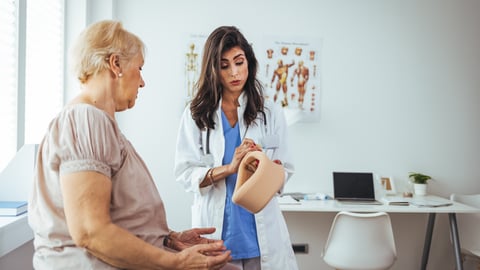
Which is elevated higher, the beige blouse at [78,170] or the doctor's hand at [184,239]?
the beige blouse at [78,170]

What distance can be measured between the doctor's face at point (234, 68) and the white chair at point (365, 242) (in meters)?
1.05

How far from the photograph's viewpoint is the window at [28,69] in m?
1.79

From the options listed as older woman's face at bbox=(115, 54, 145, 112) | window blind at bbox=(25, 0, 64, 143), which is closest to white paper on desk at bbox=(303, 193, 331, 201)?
window blind at bbox=(25, 0, 64, 143)

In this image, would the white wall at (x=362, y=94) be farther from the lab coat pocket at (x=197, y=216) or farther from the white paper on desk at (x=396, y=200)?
the lab coat pocket at (x=197, y=216)

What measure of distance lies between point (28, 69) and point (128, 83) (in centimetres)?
150

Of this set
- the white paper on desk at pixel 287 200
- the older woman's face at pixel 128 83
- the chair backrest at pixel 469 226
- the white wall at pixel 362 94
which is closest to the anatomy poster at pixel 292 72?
the white wall at pixel 362 94

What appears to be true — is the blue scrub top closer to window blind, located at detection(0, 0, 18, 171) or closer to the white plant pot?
window blind, located at detection(0, 0, 18, 171)

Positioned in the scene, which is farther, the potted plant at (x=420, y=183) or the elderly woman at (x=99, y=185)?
the potted plant at (x=420, y=183)

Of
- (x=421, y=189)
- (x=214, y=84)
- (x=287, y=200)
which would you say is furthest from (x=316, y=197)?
(x=214, y=84)

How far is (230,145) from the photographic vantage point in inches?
63.1

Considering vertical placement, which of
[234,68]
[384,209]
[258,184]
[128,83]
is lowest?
[384,209]

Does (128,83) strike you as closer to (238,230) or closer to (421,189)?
(238,230)

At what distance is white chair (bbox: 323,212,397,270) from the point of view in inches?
85.1

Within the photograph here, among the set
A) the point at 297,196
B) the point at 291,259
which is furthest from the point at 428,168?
the point at 291,259
